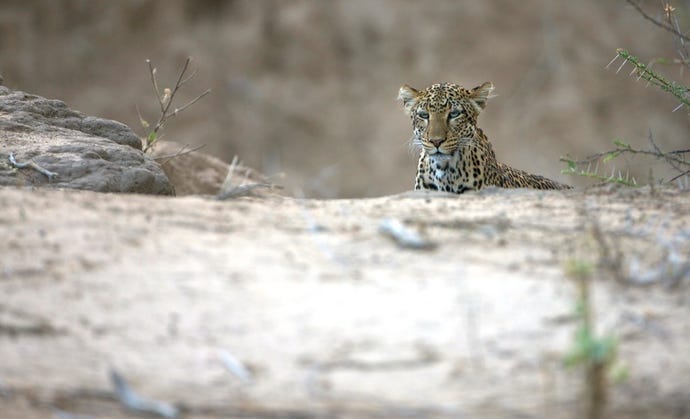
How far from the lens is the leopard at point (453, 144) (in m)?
8.70

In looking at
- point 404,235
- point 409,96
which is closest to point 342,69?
point 409,96

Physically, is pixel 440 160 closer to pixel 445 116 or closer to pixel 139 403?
pixel 445 116

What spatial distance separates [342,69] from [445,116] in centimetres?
984

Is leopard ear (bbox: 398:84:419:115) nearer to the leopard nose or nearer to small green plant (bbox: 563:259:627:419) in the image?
the leopard nose

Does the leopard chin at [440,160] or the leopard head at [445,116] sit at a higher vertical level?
the leopard head at [445,116]

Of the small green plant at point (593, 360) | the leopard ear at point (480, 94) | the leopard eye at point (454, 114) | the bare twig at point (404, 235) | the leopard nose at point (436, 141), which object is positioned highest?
the leopard ear at point (480, 94)

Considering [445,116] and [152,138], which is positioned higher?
[445,116]

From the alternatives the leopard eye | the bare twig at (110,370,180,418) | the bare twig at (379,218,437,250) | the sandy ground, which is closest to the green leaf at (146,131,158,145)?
the leopard eye

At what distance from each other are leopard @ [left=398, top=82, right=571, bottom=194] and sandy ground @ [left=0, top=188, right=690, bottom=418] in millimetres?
3264

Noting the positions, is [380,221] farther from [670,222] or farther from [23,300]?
[23,300]

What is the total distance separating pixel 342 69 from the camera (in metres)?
18.4

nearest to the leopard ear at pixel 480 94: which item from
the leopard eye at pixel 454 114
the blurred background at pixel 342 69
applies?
the leopard eye at pixel 454 114

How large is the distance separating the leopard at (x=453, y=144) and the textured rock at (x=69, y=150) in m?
2.46

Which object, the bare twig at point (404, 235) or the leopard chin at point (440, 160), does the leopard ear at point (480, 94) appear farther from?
the bare twig at point (404, 235)
